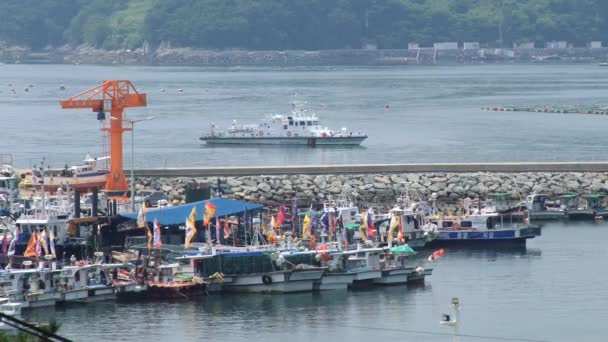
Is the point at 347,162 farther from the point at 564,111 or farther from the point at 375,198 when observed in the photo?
the point at 564,111

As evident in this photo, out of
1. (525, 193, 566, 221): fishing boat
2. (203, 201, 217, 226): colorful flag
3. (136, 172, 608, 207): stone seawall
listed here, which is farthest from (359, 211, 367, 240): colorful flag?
(525, 193, 566, 221): fishing boat

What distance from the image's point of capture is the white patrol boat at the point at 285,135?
85062 mm

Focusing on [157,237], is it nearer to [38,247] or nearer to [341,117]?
[38,247]

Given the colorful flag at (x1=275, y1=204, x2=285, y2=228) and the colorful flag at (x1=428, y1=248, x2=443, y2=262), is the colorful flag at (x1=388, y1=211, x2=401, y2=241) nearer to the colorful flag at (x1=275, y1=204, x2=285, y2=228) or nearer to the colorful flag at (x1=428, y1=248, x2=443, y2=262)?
the colorful flag at (x1=428, y1=248, x2=443, y2=262)

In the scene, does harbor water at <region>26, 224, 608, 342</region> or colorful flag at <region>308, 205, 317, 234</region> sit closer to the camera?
harbor water at <region>26, 224, 608, 342</region>

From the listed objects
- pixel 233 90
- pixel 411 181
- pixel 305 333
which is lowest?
pixel 305 333

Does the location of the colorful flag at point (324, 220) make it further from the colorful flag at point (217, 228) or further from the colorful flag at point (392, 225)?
the colorful flag at point (217, 228)

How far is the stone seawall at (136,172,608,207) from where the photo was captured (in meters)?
55.3

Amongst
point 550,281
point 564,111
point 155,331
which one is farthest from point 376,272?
point 564,111

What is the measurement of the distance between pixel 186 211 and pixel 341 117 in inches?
2592

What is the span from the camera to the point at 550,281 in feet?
142

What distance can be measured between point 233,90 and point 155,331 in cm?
11079

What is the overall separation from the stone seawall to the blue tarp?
8.54 metres

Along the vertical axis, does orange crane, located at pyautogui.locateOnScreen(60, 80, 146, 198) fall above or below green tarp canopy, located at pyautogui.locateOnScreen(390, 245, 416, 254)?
above
